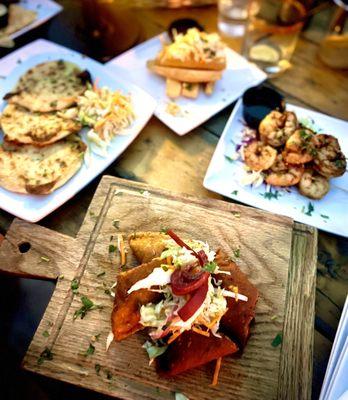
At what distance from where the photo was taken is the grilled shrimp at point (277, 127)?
231 cm

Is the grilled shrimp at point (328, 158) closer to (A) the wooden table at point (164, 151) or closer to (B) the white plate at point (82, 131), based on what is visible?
(A) the wooden table at point (164, 151)

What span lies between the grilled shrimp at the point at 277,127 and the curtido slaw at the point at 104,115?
30.0 inches

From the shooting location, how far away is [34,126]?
92.3 inches

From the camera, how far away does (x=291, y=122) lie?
2.32 m

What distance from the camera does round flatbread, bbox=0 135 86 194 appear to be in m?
2.12

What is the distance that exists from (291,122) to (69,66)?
1.42 m

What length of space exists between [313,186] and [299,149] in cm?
21

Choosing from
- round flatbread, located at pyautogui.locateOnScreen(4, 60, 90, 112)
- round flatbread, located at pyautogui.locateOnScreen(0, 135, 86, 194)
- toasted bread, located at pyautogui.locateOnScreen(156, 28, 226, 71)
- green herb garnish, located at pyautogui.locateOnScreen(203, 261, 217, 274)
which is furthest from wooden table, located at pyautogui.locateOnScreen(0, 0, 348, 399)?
green herb garnish, located at pyautogui.locateOnScreen(203, 261, 217, 274)

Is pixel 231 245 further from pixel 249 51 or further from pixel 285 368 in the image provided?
pixel 249 51

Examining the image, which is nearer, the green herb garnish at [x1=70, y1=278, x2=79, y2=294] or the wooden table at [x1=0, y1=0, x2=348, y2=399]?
the green herb garnish at [x1=70, y1=278, x2=79, y2=294]

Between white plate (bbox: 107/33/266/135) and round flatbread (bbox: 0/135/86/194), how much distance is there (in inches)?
23.1

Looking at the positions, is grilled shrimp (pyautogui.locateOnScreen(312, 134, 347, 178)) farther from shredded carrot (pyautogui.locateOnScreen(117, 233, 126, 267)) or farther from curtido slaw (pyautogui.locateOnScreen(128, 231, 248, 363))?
shredded carrot (pyautogui.locateOnScreen(117, 233, 126, 267))

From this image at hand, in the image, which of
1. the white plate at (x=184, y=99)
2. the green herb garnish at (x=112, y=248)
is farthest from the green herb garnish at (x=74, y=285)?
the white plate at (x=184, y=99)

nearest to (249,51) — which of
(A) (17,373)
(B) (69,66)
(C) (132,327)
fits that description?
(B) (69,66)
